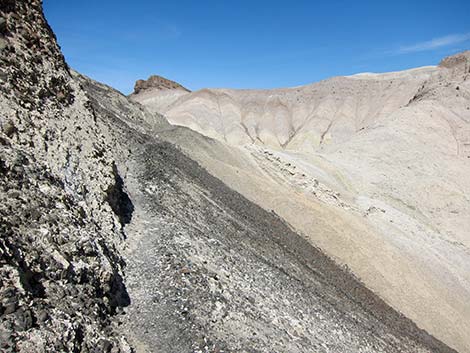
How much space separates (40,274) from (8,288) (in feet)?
2.41

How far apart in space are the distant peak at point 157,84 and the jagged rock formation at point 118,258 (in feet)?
395

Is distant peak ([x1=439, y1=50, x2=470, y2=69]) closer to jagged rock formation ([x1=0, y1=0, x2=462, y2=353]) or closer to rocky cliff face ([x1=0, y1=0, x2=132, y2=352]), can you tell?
jagged rock formation ([x1=0, y1=0, x2=462, y2=353])

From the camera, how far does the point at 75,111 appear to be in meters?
10.6

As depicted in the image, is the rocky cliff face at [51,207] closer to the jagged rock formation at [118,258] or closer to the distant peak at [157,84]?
the jagged rock formation at [118,258]

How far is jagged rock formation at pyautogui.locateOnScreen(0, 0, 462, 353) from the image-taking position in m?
5.92

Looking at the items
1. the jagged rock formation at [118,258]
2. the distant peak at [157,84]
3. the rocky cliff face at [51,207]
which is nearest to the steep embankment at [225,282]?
the jagged rock formation at [118,258]

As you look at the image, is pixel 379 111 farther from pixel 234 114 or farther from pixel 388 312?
pixel 388 312

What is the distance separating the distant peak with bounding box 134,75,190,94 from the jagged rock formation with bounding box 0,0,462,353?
120 m

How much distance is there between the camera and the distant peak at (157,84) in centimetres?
13050

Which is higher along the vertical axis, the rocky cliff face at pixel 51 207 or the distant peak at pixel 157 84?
the distant peak at pixel 157 84

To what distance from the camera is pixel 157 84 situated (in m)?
131

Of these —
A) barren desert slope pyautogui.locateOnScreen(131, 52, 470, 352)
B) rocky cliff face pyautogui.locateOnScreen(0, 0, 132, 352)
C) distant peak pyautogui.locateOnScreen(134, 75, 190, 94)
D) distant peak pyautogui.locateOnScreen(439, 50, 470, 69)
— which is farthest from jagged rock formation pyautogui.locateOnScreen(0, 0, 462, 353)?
distant peak pyautogui.locateOnScreen(134, 75, 190, 94)

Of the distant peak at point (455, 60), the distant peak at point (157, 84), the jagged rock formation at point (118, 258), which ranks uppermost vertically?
the distant peak at point (455, 60)

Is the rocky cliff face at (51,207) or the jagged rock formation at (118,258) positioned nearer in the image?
the rocky cliff face at (51,207)
